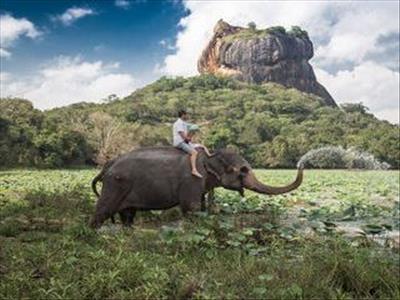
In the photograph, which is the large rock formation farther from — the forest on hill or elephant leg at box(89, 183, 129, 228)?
elephant leg at box(89, 183, 129, 228)

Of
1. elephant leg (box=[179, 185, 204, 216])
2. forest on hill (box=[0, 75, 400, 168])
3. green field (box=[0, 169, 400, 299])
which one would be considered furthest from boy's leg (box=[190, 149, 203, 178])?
forest on hill (box=[0, 75, 400, 168])

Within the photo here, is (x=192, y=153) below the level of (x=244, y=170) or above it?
above

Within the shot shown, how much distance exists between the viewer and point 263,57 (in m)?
132

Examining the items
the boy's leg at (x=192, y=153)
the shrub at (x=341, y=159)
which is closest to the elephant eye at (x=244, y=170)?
the boy's leg at (x=192, y=153)

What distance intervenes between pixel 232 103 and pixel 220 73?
172 ft

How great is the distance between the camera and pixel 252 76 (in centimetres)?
13000

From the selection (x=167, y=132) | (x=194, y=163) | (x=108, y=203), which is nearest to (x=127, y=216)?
(x=108, y=203)

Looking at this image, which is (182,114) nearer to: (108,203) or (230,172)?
(230,172)

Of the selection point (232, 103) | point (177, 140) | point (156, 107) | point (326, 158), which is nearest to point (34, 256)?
point (177, 140)

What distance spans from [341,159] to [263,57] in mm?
87179

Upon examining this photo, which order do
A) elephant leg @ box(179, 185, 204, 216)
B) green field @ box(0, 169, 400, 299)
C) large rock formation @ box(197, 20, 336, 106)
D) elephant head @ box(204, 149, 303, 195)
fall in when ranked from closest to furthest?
green field @ box(0, 169, 400, 299), elephant leg @ box(179, 185, 204, 216), elephant head @ box(204, 149, 303, 195), large rock formation @ box(197, 20, 336, 106)

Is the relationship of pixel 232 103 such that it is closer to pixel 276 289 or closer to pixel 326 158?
pixel 326 158

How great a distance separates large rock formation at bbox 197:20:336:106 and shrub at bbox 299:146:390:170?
8060cm

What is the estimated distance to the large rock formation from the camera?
13150 cm
